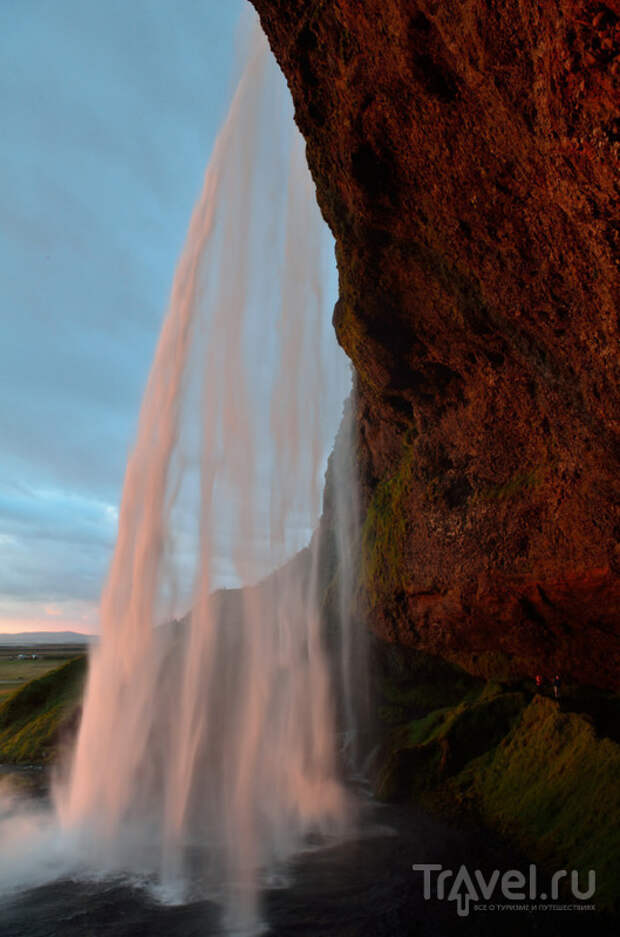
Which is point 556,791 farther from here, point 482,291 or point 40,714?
point 40,714

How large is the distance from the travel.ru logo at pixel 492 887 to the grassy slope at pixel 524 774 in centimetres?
30

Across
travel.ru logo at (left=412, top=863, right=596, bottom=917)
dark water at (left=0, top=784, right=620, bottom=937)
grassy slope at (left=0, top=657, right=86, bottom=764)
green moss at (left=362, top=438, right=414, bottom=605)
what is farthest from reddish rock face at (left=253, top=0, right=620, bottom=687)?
grassy slope at (left=0, top=657, right=86, bottom=764)

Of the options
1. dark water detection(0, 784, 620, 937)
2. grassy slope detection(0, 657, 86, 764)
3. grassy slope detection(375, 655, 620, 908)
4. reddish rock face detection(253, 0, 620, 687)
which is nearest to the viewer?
reddish rock face detection(253, 0, 620, 687)

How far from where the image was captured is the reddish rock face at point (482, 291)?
22.3 feet

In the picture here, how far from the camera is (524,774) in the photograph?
11914mm

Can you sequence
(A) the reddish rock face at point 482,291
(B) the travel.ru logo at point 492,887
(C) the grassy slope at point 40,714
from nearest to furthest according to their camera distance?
1. (A) the reddish rock face at point 482,291
2. (B) the travel.ru logo at point 492,887
3. (C) the grassy slope at point 40,714

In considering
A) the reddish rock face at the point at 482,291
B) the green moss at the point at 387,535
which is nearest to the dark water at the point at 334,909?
the reddish rock face at the point at 482,291

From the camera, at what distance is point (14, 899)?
908 centimetres

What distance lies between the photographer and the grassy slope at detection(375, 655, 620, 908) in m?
9.58

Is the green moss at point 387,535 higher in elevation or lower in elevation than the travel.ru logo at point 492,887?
higher

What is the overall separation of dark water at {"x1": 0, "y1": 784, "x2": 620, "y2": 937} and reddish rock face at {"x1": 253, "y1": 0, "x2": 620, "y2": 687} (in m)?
6.50

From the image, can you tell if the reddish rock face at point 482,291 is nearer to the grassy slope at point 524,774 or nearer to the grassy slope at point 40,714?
the grassy slope at point 524,774

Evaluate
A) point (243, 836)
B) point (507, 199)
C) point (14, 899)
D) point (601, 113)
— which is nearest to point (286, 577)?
point (243, 836)

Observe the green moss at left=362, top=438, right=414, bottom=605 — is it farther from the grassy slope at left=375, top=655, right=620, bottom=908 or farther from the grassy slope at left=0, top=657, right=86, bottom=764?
the grassy slope at left=0, top=657, right=86, bottom=764
